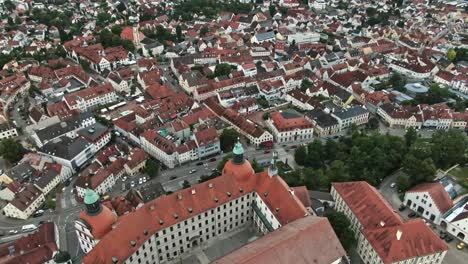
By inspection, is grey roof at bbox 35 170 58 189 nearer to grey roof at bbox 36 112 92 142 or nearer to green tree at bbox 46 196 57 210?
green tree at bbox 46 196 57 210

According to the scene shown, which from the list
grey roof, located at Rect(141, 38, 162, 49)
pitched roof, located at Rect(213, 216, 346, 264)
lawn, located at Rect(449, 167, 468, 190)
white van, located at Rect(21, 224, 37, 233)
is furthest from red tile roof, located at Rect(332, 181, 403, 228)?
grey roof, located at Rect(141, 38, 162, 49)

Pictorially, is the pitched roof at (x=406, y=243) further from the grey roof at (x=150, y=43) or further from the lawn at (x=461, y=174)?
the grey roof at (x=150, y=43)

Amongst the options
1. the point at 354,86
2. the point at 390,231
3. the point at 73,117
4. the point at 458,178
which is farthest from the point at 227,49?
the point at 390,231

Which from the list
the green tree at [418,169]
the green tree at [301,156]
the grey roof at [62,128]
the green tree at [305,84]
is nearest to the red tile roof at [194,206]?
the green tree at [301,156]

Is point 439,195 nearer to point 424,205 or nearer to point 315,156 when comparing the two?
point 424,205

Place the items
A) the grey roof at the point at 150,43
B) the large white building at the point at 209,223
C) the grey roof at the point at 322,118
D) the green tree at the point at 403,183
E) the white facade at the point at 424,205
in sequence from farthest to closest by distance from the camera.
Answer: the grey roof at the point at 150,43, the grey roof at the point at 322,118, the green tree at the point at 403,183, the white facade at the point at 424,205, the large white building at the point at 209,223

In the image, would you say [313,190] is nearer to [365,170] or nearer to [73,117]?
[365,170]
